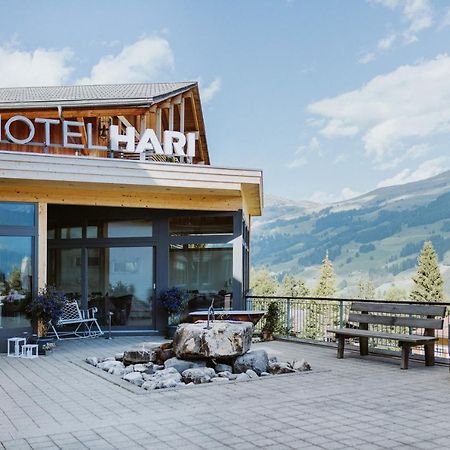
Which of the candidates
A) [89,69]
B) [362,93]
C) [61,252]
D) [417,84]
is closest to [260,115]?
[362,93]

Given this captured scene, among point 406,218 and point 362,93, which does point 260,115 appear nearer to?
point 362,93

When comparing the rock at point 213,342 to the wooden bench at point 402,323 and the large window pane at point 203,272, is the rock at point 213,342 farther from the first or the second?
the large window pane at point 203,272

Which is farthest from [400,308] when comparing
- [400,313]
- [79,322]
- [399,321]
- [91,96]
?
[91,96]

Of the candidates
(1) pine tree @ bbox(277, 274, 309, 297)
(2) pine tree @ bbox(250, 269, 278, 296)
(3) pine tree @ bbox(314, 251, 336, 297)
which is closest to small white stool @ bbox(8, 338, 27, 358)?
(2) pine tree @ bbox(250, 269, 278, 296)

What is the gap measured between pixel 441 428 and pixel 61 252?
9.71m

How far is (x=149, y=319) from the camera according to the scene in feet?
43.6

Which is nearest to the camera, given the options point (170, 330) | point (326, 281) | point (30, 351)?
point (30, 351)

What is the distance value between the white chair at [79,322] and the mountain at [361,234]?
77906mm

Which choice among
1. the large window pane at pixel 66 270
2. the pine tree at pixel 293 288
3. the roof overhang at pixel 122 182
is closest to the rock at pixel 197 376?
the roof overhang at pixel 122 182

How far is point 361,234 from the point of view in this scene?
376 ft

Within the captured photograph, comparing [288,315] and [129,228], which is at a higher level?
[129,228]

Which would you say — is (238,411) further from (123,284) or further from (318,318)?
(123,284)

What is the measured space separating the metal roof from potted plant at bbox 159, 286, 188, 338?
4.42m

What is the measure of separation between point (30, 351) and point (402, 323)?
5799mm
